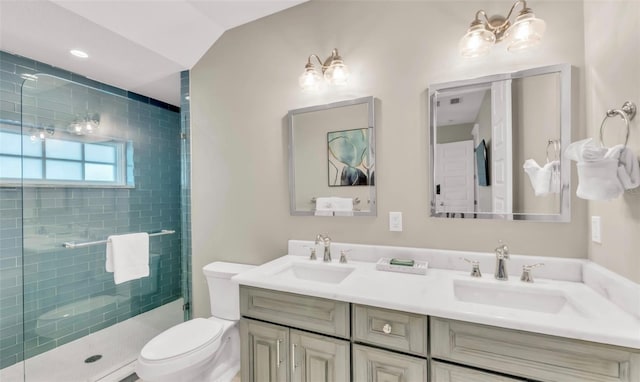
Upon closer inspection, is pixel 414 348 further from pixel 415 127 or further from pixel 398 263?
pixel 415 127

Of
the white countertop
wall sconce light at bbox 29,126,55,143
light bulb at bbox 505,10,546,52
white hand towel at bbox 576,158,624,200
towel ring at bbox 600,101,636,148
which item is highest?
light bulb at bbox 505,10,546,52

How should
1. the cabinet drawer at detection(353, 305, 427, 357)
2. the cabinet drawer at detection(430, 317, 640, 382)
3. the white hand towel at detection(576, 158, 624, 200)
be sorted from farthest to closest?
the cabinet drawer at detection(353, 305, 427, 357) → the white hand towel at detection(576, 158, 624, 200) → the cabinet drawer at detection(430, 317, 640, 382)

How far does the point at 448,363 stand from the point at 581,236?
0.90 metres

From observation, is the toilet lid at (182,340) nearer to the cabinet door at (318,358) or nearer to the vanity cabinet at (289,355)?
the vanity cabinet at (289,355)

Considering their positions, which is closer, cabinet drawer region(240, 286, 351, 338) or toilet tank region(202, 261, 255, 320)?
cabinet drawer region(240, 286, 351, 338)

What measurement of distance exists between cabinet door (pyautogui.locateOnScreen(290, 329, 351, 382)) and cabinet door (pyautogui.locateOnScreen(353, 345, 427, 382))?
51 millimetres

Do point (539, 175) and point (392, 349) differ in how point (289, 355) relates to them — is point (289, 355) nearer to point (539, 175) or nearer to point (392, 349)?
point (392, 349)

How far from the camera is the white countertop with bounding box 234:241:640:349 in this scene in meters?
0.88

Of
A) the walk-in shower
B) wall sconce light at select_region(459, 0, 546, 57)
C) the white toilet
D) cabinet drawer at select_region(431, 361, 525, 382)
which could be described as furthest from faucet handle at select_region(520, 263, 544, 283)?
the walk-in shower

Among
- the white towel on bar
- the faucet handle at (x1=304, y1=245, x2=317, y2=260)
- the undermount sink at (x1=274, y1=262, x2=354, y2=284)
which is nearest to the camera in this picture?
the undermount sink at (x1=274, y1=262, x2=354, y2=284)

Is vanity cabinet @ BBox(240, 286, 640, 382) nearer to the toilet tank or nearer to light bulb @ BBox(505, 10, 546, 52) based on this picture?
the toilet tank

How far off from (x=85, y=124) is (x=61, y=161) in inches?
12.5

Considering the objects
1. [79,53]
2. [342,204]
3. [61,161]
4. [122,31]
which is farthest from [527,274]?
[79,53]

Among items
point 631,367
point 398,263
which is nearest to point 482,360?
point 631,367
